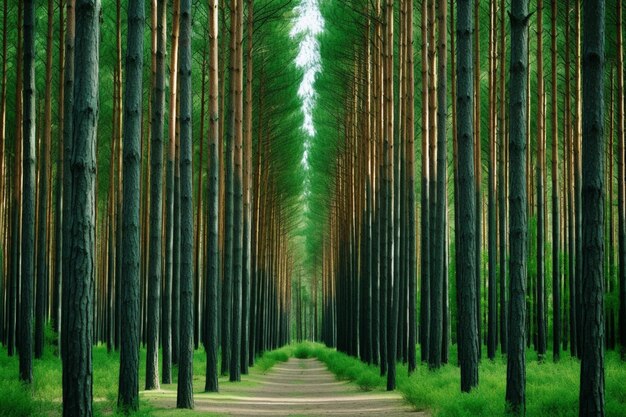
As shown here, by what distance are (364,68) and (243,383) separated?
11.5 metres

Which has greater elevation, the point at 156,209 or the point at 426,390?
the point at 156,209

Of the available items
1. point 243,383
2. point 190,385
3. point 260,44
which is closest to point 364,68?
point 260,44

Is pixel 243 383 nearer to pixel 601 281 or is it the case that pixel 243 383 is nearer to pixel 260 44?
pixel 260 44

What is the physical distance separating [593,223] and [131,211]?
5.30 meters

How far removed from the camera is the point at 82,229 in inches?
278

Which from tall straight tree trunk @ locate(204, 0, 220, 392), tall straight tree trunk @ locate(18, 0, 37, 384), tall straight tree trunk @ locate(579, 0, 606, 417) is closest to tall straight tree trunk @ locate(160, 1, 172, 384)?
tall straight tree trunk @ locate(204, 0, 220, 392)

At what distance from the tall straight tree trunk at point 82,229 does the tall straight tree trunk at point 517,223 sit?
446 centimetres

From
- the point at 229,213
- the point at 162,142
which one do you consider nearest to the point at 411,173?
the point at 229,213

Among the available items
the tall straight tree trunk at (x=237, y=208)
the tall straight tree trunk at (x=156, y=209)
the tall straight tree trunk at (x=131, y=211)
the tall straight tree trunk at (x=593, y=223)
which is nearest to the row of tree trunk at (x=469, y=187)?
the tall straight tree trunk at (x=593, y=223)

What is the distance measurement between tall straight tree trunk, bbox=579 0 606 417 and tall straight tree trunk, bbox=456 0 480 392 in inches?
148

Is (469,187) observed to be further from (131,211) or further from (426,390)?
(131,211)

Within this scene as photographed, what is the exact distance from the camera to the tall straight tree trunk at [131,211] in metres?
10.0

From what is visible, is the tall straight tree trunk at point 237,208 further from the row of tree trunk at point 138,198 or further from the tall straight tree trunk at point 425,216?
the tall straight tree trunk at point 425,216

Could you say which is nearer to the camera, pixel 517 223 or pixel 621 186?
pixel 517 223
